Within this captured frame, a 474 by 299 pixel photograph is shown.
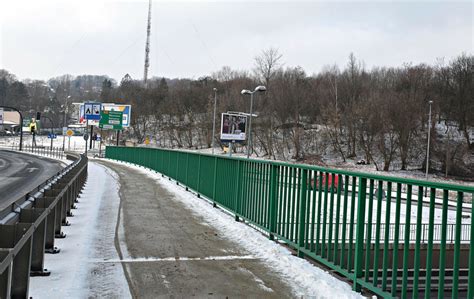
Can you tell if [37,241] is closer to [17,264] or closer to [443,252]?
[17,264]

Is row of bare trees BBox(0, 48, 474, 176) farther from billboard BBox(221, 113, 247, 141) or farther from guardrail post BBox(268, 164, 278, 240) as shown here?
guardrail post BBox(268, 164, 278, 240)

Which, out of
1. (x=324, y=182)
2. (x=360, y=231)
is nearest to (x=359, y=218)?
(x=360, y=231)

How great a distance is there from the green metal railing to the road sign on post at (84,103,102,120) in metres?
24.9

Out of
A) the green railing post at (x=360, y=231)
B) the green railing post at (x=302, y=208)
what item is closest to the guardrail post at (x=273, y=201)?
the green railing post at (x=302, y=208)

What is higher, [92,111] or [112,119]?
[112,119]

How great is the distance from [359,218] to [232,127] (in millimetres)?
41975

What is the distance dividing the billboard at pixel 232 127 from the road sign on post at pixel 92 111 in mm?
15006

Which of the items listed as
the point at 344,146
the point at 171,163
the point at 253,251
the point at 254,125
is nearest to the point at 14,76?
the point at 254,125

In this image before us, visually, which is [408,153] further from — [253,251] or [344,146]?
[253,251]

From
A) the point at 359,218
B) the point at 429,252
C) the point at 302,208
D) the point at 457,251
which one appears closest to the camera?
the point at 457,251

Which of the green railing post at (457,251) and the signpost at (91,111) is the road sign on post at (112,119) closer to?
the signpost at (91,111)

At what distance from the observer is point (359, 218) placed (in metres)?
5.03

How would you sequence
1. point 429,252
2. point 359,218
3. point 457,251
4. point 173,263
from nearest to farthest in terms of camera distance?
point 457,251 → point 429,252 → point 359,218 → point 173,263

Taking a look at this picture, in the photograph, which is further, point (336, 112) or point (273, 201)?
point (336, 112)
